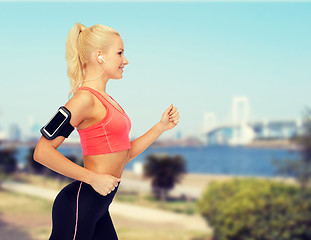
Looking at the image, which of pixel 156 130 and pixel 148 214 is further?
pixel 148 214

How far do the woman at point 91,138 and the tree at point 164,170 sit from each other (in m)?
9.05

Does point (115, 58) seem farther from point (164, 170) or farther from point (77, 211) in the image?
point (164, 170)

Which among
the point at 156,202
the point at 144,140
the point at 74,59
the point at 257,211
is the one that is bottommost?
the point at 144,140

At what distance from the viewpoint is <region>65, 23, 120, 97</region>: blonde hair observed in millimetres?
1520

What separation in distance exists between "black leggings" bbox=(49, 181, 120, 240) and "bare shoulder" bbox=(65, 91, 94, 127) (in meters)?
0.23

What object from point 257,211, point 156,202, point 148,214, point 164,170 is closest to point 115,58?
point 257,211

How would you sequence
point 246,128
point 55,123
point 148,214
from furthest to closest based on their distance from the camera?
point 246,128 → point 148,214 → point 55,123

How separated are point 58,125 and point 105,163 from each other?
A: 0.22 metres

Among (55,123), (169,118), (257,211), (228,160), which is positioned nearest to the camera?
(55,123)

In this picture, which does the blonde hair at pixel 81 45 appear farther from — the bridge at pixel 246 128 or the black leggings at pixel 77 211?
the bridge at pixel 246 128

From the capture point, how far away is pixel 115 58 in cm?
155

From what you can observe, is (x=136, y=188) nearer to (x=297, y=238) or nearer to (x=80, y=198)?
(x=297, y=238)

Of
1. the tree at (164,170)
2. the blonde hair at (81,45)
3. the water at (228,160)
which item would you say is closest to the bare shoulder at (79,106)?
the blonde hair at (81,45)

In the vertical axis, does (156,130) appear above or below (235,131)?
below
